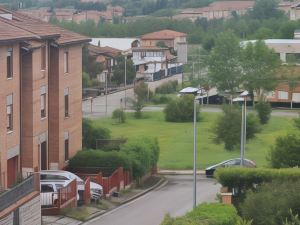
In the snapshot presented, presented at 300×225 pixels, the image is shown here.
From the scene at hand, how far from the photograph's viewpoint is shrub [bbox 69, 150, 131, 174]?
41.2 metres

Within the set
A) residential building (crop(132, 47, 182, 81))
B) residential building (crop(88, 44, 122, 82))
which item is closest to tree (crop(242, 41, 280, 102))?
residential building (crop(88, 44, 122, 82))

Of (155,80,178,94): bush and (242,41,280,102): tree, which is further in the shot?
(155,80,178,94): bush

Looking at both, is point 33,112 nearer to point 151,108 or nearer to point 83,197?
point 83,197

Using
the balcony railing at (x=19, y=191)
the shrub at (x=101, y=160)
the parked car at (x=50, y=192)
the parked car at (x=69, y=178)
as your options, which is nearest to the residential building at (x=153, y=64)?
the shrub at (x=101, y=160)

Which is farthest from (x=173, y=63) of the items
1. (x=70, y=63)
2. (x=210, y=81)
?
(x=70, y=63)

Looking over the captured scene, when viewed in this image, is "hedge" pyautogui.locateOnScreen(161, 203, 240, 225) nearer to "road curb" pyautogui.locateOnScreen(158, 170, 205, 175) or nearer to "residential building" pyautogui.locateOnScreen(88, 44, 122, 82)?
"road curb" pyautogui.locateOnScreen(158, 170, 205, 175)

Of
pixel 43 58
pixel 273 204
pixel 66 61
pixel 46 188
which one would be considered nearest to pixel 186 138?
pixel 66 61

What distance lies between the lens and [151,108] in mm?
88188

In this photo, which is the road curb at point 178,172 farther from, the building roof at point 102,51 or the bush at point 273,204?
the building roof at point 102,51

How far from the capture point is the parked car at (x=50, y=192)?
3309cm

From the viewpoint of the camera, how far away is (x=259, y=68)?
90750 mm

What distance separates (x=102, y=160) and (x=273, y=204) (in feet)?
53.8

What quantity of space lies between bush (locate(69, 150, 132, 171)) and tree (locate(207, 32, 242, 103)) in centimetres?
5029

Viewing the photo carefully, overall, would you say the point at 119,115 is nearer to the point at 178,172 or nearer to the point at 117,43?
the point at 178,172
